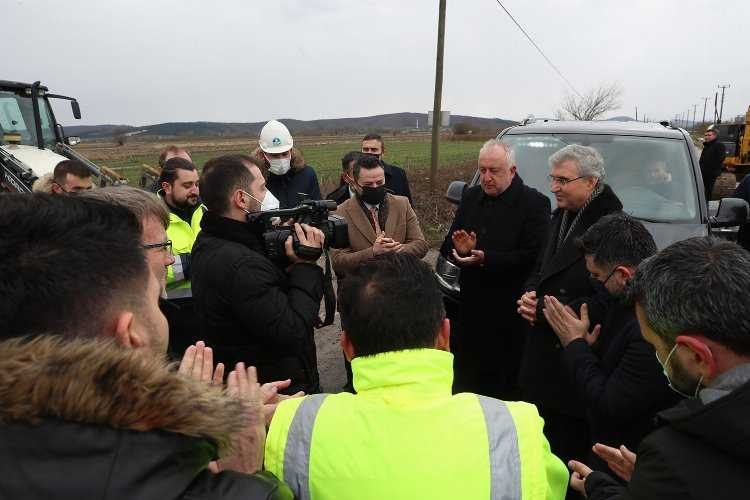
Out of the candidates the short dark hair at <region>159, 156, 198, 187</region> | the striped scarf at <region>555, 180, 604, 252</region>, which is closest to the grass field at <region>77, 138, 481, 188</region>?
the short dark hair at <region>159, 156, 198, 187</region>

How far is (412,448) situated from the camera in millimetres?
1252

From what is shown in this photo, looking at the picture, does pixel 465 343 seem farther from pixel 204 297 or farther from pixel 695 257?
pixel 695 257

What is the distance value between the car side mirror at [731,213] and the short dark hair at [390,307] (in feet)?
11.0

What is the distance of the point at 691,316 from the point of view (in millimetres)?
1361

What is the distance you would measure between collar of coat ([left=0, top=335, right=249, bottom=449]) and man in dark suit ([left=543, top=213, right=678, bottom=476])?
160 centimetres

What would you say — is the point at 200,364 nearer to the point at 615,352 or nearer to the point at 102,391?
the point at 102,391

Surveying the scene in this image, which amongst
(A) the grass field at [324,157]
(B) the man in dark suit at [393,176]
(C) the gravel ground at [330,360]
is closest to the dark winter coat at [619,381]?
(C) the gravel ground at [330,360]

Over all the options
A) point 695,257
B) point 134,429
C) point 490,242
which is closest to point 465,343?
point 490,242

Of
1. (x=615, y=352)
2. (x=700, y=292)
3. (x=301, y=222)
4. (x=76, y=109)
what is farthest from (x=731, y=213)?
(x=76, y=109)

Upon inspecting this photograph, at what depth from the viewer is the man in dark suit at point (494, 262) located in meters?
3.58

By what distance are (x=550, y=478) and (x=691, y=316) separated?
1.81 ft

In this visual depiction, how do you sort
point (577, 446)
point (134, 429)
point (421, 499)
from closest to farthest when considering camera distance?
point (134, 429) < point (421, 499) < point (577, 446)

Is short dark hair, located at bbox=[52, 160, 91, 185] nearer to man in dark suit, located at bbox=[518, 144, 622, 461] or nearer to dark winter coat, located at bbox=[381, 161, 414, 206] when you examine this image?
dark winter coat, located at bbox=[381, 161, 414, 206]

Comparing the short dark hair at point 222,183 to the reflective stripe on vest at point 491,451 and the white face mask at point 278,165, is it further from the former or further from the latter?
the white face mask at point 278,165
